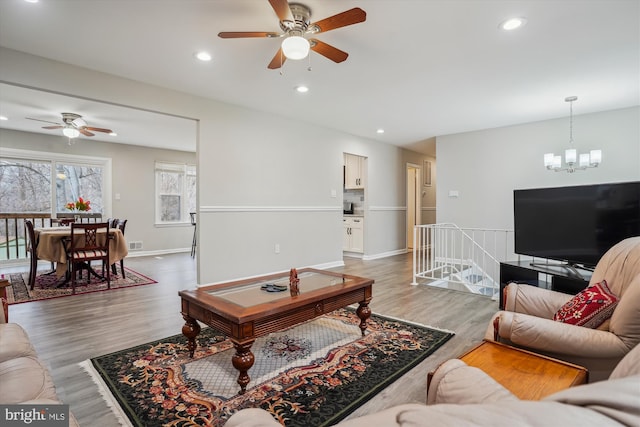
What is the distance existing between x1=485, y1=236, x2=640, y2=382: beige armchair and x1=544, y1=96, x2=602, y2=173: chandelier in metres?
3.07

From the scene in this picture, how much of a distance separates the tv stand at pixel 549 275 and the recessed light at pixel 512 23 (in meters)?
2.07

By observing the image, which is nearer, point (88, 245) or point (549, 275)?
point (549, 275)

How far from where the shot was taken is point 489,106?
4469 mm

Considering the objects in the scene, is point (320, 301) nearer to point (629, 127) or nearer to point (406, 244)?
point (629, 127)

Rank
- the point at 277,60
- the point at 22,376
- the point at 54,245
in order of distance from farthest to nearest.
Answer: the point at 54,245 < the point at 277,60 < the point at 22,376

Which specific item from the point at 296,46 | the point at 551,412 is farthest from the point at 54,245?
the point at 551,412

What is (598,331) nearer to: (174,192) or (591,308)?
(591,308)

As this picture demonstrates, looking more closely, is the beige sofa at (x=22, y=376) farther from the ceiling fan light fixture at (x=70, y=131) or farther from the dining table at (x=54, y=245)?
the ceiling fan light fixture at (x=70, y=131)

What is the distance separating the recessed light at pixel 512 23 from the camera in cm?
238

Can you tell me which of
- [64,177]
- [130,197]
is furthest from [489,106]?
[64,177]

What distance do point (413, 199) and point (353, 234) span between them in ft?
8.28

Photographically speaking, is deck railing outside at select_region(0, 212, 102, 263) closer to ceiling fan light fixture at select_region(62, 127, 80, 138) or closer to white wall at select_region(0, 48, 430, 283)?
ceiling fan light fixture at select_region(62, 127, 80, 138)

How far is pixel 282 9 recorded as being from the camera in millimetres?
1996

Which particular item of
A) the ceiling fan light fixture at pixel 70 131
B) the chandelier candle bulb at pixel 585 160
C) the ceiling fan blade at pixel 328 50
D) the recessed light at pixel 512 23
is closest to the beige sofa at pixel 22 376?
the ceiling fan blade at pixel 328 50
